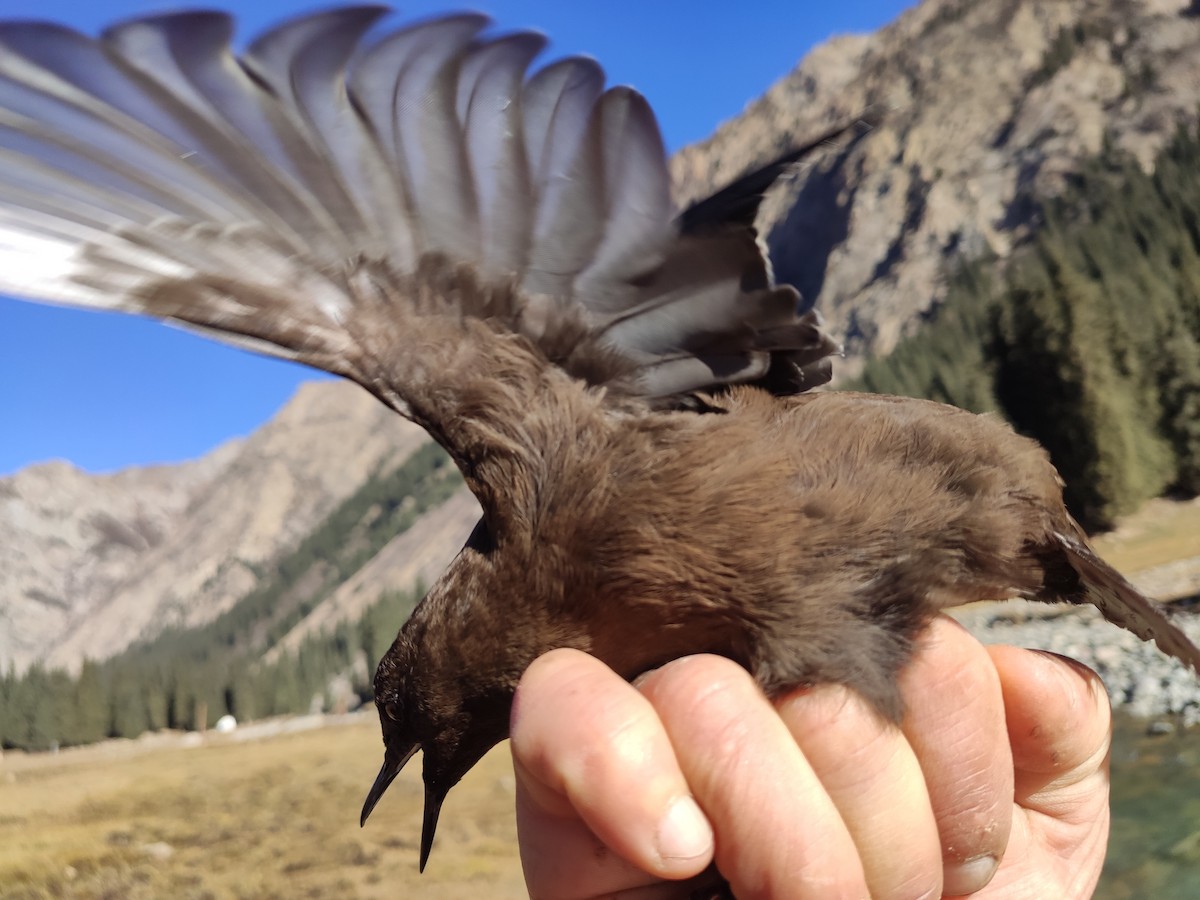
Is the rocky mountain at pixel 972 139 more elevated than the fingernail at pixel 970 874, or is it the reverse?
the rocky mountain at pixel 972 139

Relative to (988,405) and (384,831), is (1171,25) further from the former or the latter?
(384,831)

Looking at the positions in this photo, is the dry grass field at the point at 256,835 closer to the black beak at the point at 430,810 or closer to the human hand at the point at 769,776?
the black beak at the point at 430,810

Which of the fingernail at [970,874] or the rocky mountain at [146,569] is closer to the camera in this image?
the fingernail at [970,874]

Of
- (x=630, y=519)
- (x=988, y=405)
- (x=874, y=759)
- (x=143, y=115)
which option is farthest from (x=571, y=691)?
(x=988, y=405)

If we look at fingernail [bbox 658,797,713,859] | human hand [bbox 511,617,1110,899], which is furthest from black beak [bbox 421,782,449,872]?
fingernail [bbox 658,797,713,859]

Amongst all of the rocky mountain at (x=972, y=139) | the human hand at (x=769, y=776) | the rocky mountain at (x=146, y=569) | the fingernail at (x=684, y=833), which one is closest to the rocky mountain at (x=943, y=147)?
the rocky mountain at (x=972, y=139)

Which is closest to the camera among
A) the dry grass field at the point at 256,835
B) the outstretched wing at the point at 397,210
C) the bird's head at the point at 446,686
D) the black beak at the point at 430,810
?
the outstretched wing at the point at 397,210
